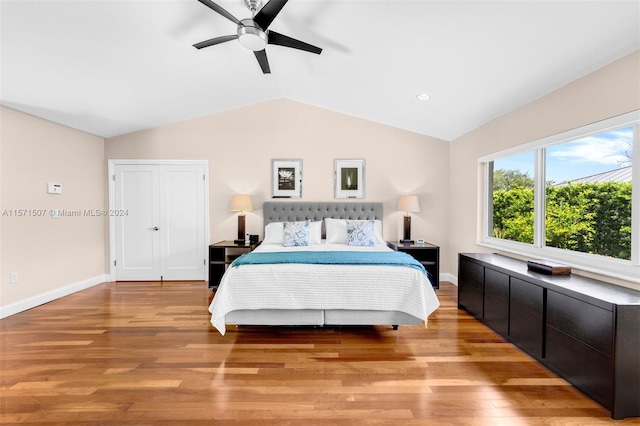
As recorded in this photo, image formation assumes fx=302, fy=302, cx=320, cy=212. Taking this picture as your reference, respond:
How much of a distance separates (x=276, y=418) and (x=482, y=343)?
2.02 meters

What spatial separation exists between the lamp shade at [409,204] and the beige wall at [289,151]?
28 cm

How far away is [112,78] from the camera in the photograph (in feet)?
10.8

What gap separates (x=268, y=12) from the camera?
2.17 metres

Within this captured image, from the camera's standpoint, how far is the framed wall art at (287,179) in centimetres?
505

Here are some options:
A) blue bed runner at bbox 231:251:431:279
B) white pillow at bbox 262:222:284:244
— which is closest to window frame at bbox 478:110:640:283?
blue bed runner at bbox 231:251:431:279

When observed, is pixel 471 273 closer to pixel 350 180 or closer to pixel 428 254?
pixel 428 254

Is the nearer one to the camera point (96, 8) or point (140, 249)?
point (96, 8)

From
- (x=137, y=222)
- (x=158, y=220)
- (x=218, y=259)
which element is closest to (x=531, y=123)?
(x=218, y=259)

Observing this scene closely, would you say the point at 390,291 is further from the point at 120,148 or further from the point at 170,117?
the point at 120,148

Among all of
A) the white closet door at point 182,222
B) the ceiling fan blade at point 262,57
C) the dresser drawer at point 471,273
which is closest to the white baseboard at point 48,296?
the white closet door at point 182,222

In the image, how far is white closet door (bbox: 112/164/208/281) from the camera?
502 cm

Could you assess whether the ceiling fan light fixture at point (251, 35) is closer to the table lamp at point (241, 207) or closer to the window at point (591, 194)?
the table lamp at point (241, 207)

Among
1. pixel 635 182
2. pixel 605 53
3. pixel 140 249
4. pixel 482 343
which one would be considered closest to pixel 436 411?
pixel 482 343

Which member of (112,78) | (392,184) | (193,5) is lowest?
(392,184)
